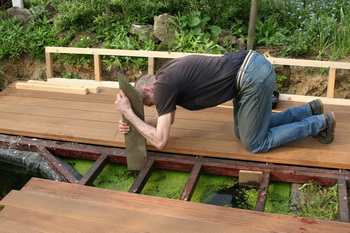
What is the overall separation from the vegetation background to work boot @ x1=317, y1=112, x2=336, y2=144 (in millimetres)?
2023

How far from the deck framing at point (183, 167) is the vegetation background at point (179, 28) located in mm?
2153

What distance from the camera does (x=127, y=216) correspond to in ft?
Answer: 9.68

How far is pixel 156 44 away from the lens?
6.32 m

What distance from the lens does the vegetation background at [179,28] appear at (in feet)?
19.0

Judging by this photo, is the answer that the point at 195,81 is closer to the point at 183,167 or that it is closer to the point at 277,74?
the point at 183,167

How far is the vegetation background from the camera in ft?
19.0

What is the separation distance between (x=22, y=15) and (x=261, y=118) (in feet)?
16.8

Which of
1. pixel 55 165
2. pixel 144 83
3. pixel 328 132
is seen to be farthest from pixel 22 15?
pixel 328 132

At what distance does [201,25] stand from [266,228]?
4.03 m

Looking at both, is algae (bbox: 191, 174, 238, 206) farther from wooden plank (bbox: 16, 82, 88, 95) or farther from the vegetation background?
the vegetation background

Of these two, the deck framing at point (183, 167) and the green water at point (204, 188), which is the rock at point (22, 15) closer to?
the deck framing at point (183, 167)

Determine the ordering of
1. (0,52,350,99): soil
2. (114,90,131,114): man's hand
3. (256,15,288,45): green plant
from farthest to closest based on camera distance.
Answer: (256,15,288,45): green plant
(0,52,350,99): soil
(114,90,131,114): man's hand

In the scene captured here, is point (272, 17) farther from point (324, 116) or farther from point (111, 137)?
point (111, 137)

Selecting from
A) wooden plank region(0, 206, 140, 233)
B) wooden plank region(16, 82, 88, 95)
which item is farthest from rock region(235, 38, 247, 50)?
wooden plank region(0, 206, 140, 233)
